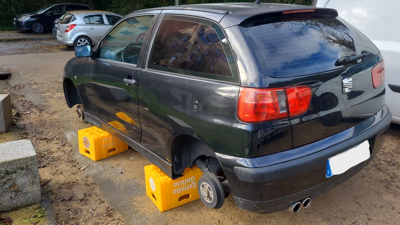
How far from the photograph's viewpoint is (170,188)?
3.02 m

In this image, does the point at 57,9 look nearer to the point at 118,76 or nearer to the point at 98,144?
the point at 98,144

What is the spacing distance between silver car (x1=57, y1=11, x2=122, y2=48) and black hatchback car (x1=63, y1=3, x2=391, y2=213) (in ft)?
35.2

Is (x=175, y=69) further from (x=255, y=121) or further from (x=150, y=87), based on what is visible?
(x=255, y=121)

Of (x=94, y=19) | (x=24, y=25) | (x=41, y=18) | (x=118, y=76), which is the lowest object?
(x=24, y=25)

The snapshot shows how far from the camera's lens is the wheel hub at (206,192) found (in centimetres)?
258

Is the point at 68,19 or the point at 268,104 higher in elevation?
the point at 268,104

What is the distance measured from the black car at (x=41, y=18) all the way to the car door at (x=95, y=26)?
608 cm

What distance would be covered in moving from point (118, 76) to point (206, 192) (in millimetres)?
1463

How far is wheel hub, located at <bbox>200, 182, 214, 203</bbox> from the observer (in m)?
2.58

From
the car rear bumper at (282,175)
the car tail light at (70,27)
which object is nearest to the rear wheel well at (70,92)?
the car rear bumper at (282,175)

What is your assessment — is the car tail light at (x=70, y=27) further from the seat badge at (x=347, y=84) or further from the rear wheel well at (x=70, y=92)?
the seat badge at (x=347, y=84)

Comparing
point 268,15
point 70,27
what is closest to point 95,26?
point 70,27

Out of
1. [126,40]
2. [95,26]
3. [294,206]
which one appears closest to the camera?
[294,206]

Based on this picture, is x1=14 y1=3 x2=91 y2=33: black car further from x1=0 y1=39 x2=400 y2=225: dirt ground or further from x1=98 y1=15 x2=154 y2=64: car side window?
x1=98 y1=15 x2=154 y2=64: car side window
